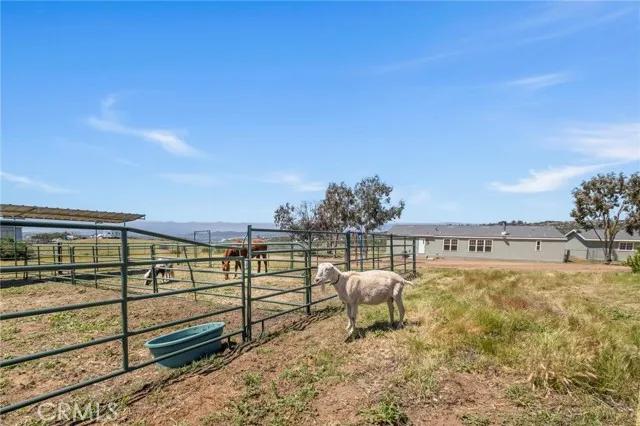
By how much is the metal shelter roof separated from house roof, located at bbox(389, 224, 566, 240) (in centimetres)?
3063

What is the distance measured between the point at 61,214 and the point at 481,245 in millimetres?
34618

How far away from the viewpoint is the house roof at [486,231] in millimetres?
36034

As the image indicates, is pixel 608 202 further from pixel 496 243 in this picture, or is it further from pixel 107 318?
pixel 107 318

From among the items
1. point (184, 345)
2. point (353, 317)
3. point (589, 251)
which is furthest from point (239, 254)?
point (589, 251)

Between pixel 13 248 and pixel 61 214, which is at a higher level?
pixel 61 214

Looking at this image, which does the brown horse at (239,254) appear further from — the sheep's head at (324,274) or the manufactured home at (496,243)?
the manufactured home at (496,243)

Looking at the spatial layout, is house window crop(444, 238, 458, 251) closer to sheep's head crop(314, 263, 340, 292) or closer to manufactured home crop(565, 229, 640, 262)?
manufactured home crop(565, 229, 640, 262)

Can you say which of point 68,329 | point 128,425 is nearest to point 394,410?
point 128,425

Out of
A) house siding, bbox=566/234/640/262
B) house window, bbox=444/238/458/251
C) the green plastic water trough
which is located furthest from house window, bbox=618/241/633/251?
the green plastic water trough

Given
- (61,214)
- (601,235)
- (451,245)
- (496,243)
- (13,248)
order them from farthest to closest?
1. (601,235)
2. (451,245)
3. (496,243)
4. (61,214)
5. (13,248)

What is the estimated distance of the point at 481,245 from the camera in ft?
123

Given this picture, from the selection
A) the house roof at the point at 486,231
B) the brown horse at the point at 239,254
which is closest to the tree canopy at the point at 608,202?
the house roof at the point at 486,231

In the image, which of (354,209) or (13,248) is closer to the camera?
(13,248)

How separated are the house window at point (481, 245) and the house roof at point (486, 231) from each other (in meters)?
0.60
